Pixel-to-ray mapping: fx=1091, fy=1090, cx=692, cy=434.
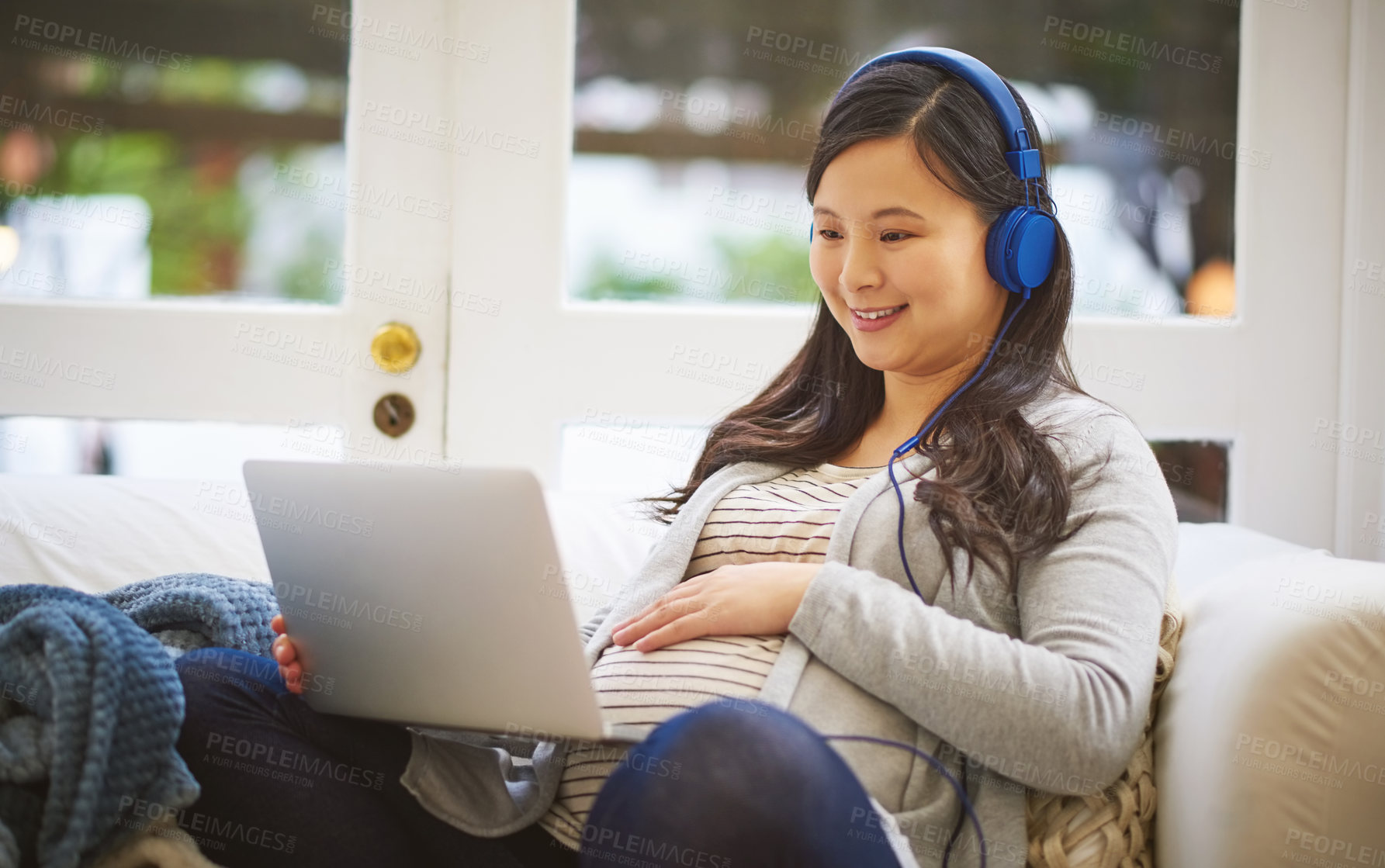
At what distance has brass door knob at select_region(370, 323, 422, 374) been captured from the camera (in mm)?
1726

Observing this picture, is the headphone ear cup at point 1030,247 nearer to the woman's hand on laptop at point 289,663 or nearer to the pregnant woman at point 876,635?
the pregnant woman at point 876,635

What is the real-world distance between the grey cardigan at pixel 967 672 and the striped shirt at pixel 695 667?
21 mm

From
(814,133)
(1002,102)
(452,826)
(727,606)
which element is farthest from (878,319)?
(814,133)

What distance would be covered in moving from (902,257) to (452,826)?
671mm

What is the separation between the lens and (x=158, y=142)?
1779 millimetres

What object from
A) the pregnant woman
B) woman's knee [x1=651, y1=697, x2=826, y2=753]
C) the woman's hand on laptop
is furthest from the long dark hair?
the woman's hand on laptop

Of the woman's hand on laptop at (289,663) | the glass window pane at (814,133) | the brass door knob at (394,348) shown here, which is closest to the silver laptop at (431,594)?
A: the woman's hand on laptop at (289,663)

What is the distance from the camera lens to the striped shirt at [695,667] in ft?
3.02

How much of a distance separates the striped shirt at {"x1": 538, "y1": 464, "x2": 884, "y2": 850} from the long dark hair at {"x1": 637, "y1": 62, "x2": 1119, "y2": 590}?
4.9 inches

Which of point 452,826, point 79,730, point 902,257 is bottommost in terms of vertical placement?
point 452,826

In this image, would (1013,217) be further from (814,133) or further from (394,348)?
(394,348)

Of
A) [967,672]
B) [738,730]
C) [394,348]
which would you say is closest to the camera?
[738,730]

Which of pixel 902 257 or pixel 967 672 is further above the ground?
pixel 902 257

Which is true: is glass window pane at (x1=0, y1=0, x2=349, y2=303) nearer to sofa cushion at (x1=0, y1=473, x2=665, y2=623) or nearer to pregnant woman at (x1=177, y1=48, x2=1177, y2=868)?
sofa cushion at (x1=0, y1=473, x2=665, y2=623)
